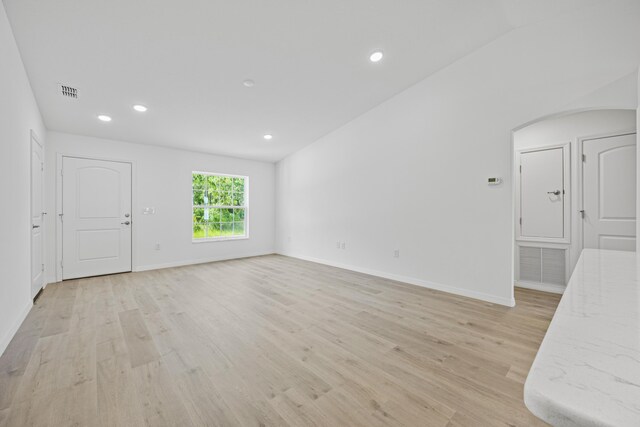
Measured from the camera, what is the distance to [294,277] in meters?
4.35

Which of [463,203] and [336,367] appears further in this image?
[463,203]

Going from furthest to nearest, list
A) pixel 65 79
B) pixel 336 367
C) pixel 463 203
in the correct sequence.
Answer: pixel 463 203, pixel 65 79, pixel 336 367

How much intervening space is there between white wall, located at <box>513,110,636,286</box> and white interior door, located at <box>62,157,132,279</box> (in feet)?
21.4

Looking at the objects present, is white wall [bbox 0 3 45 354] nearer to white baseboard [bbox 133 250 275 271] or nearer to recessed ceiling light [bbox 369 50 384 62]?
white baseboard [bbox 133 250 275 271]

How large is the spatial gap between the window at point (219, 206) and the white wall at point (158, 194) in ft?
0.58

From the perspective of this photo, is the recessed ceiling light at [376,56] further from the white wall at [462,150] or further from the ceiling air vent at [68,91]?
the ceiling air vent at [68,91]

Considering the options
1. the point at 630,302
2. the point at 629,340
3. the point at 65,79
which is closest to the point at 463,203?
the point at 630,302

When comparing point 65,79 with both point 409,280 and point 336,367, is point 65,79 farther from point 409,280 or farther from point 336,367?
point 409,280

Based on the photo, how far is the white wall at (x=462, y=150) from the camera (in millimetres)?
2633

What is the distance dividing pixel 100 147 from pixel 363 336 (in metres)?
5.09

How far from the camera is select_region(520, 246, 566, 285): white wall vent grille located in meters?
3.54

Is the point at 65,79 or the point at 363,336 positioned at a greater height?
the point at 65,79

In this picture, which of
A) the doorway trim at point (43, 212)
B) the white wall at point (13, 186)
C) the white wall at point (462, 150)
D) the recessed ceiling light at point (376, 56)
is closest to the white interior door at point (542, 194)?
the white wall at point (462, 150)

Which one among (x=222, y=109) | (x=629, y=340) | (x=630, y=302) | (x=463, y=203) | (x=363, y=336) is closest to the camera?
(x=629, y=340)
